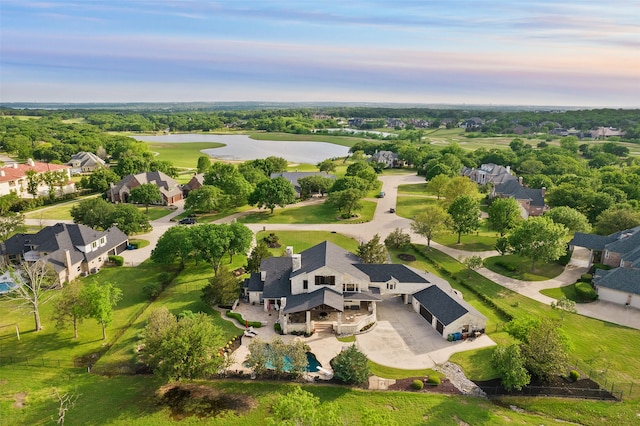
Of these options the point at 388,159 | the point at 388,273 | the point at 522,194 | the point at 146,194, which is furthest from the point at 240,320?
the point at 388,159

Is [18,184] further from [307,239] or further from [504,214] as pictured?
[504,214]

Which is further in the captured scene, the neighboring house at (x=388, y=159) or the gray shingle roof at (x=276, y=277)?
the neighboring house at (x=388, y=159)

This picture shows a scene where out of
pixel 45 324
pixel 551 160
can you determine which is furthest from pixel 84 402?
pixel 551 160

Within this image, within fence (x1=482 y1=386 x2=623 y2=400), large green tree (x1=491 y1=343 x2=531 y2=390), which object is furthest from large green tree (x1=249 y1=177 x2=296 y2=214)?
fence (x1=482 y1=386 x2=623 y2=400)

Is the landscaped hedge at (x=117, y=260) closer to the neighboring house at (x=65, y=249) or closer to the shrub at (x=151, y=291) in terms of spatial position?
the neighboring house at (x=65, y=249)

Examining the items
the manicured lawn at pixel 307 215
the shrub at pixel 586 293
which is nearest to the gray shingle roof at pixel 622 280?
the shrub at pixel 586 293

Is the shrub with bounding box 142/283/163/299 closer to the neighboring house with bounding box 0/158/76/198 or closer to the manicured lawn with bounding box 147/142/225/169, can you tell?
the neighboring house with bounding box 0/158/76/198
